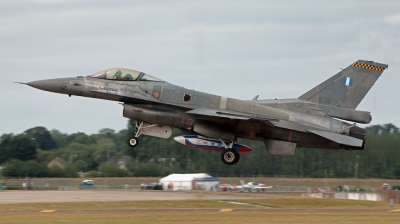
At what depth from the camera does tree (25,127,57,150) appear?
376 feet

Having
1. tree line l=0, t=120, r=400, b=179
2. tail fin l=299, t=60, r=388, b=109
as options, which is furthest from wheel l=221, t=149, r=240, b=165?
tree line l=0, t=120, r=400, b=179

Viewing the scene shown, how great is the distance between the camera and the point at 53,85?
2953 cm

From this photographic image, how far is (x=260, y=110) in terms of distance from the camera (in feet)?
95.8

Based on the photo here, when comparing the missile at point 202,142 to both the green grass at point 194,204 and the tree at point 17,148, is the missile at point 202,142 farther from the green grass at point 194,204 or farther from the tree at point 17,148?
the tree at point 17,148

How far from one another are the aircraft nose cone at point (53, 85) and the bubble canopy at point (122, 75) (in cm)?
117

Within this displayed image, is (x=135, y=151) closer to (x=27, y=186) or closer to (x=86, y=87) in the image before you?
(x=27, y=186)

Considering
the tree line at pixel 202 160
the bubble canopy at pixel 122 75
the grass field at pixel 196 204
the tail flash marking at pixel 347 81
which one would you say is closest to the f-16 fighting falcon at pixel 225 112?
the bubble canopy at pixel 122 75

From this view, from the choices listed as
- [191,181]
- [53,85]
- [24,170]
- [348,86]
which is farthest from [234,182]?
[53,85]

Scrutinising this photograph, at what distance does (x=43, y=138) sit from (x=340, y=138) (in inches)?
3657

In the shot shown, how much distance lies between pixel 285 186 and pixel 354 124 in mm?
27775

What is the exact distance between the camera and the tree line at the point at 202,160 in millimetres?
38688

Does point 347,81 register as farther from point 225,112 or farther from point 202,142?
point 202,142

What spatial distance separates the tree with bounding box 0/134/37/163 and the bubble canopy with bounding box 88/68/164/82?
Result: 4407 centimetres

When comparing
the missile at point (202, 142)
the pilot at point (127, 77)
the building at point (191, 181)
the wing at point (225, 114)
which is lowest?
the building at point (191, 181)
